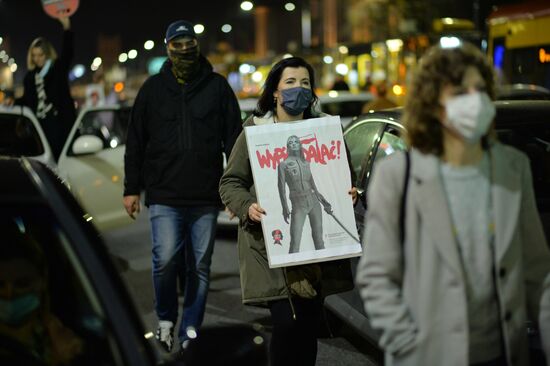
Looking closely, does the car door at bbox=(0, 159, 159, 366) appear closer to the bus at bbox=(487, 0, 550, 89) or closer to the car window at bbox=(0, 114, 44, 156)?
the car window at bbox=(0, 114, 44, 156)

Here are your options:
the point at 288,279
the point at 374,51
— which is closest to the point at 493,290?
the point at 288,279

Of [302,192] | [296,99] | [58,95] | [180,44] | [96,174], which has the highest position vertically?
[180,44]

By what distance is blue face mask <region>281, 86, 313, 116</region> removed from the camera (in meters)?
4.55

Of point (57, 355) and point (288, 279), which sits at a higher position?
point (57, 355)

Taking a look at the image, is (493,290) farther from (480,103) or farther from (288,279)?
(288,279)

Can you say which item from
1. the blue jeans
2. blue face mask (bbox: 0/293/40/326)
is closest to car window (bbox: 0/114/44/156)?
the blue jeans

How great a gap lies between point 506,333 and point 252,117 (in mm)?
Answer: 2229

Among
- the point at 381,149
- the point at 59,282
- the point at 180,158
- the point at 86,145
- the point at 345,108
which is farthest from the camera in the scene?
the point at 345,108

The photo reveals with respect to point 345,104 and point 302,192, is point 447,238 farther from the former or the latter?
point 345,104

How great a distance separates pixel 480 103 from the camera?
2773 millimetres

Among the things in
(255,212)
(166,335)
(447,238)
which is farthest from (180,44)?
(447,238)

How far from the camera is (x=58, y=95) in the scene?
9508mm

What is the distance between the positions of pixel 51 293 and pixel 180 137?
284cm

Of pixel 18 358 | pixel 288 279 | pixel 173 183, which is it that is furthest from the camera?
pixel 173 183
